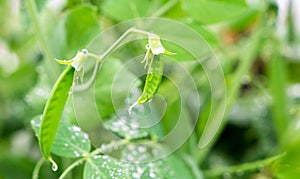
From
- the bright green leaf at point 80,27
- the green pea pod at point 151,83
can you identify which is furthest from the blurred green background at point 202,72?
the green pea pod at point 151,83

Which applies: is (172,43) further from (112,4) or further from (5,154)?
(5,154)

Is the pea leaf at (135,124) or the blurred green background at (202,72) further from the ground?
the blurred green background at (202,72)

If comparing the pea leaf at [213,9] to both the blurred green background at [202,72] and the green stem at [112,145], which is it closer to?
the blurred green background at [202,72]

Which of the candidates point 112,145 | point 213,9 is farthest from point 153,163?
point 213,9

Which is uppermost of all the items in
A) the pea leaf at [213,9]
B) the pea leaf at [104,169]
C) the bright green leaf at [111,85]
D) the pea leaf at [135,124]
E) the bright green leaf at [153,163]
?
the pea leaf at [213,9]

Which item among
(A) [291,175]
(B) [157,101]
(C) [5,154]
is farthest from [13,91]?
(A) [291,175]

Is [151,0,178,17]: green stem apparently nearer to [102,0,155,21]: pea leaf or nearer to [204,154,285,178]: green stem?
[102,0,155,21]: pea leaf

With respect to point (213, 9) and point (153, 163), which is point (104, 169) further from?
point (213, 9)
